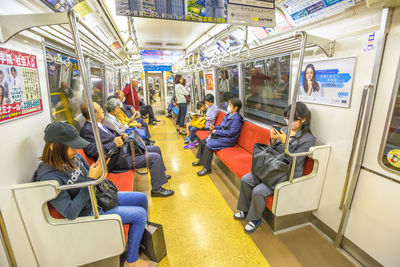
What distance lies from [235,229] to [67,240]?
74.7 inches

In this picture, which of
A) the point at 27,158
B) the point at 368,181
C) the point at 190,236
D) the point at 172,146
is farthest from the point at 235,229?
the point at 172,146

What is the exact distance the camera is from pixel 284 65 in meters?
3.08

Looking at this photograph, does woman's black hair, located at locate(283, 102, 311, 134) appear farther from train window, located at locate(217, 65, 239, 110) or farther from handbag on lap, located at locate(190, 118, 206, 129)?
handbag on lap, located at locate(190, 118, 206, 129)

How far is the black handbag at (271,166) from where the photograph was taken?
2.26 meters

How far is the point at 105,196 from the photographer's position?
1810mm

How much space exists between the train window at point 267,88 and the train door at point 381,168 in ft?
4.55

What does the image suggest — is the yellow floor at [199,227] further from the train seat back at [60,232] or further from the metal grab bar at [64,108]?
the metal grab bar at [64,108]

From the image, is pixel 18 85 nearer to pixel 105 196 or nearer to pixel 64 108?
pixel 64 108

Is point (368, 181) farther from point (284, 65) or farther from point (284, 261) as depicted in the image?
point (284, 65)

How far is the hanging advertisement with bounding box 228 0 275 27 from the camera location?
2031 mm

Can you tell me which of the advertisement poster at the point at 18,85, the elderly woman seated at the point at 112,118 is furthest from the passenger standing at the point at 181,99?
the advertisement poster at the point at 18,85

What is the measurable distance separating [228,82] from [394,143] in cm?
406

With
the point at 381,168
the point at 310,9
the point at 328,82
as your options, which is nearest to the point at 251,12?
the point at 310,9

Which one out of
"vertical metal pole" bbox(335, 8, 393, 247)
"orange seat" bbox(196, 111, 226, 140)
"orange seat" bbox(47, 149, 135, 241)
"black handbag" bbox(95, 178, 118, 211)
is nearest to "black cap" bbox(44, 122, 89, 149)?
"black handbag" bbox(95, 178, 118, 211)
